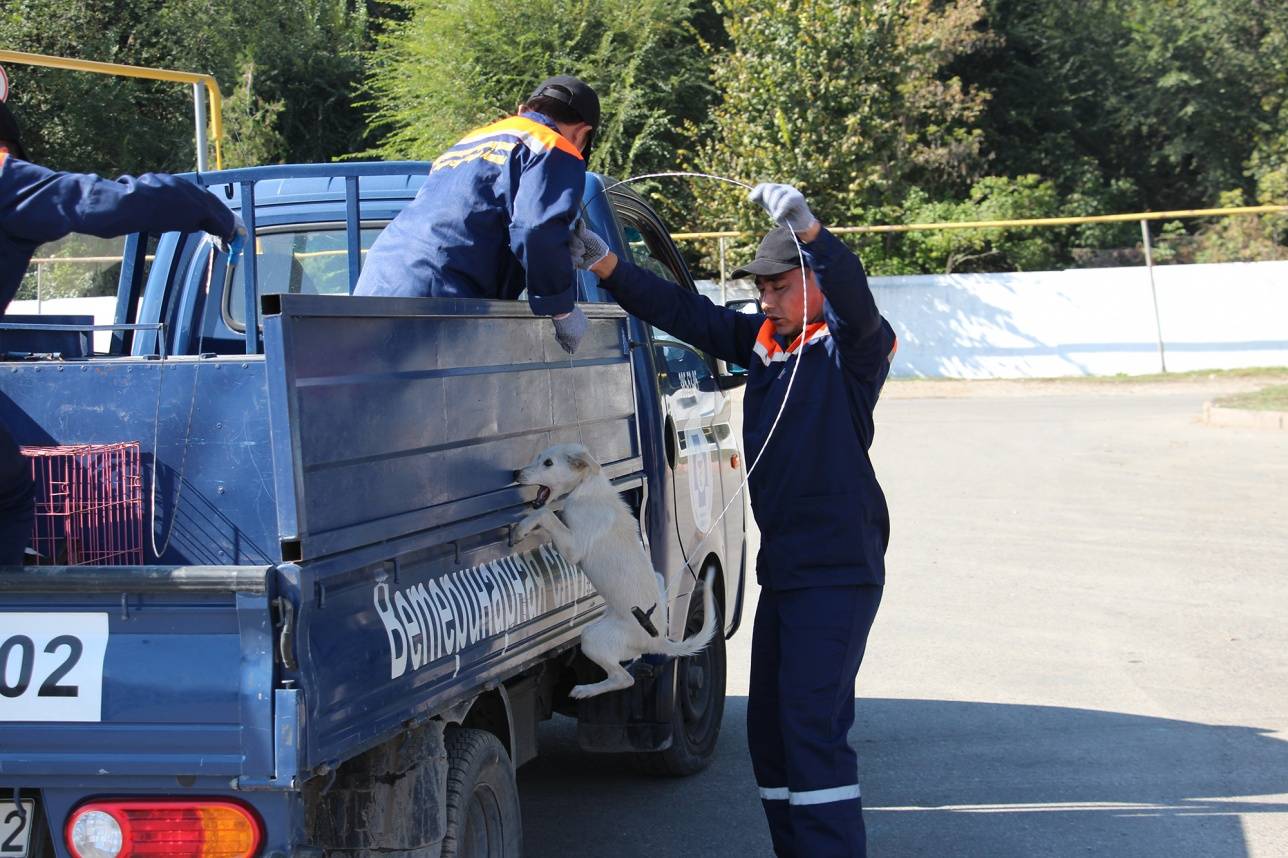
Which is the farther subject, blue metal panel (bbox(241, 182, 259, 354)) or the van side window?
the van side window

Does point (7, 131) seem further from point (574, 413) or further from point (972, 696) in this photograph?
point (972, 696)

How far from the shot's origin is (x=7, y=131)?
3.50m

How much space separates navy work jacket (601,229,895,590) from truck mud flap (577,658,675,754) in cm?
112

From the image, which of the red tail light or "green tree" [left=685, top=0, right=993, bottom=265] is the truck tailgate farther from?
"green tree" [left=685, top=0, right=993, bottom=265]

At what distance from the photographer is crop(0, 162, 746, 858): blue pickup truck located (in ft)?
8.98

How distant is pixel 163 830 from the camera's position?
2.82 m

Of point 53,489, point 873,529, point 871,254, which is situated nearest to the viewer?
point 53,489

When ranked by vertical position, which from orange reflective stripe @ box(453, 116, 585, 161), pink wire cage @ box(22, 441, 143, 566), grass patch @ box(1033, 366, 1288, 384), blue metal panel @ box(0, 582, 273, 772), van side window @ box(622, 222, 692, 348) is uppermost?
grass patch @ box(1033, 366, 1288, 384)

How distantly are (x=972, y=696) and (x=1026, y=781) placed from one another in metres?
1.17

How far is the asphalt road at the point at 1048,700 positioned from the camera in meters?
5.16

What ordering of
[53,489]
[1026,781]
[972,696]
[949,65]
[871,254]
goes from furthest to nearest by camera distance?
[949,65], [871,254], [972,696], [1026,781], [53,489]

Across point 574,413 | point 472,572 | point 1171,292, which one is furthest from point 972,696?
point 1171,292

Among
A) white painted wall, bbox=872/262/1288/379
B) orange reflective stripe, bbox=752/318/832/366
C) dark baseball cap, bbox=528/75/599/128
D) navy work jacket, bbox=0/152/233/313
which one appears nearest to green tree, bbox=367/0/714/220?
white painted wall, bbox=872/262/1288/379

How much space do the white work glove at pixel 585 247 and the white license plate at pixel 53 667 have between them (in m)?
1.98
